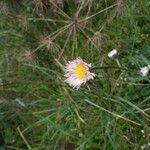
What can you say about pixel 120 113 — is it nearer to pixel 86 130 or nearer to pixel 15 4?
pixel 86 130

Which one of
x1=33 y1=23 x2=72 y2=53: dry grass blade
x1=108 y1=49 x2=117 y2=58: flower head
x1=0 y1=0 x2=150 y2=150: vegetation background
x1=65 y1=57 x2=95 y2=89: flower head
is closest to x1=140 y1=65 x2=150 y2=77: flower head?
x1=0 y1=0 x2=150 y2=150: vegetation background

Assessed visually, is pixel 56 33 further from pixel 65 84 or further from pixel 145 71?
pixel 145 71

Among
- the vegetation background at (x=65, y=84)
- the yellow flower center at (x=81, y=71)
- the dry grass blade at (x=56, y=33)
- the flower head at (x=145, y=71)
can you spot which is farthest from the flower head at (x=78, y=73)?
the dry grass blade at (x=56, y=33)

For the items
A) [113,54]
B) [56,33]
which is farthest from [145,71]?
[56,33]

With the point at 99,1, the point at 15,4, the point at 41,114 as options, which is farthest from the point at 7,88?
the point at 99,1

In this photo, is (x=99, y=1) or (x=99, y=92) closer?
(x=99, y=92)
